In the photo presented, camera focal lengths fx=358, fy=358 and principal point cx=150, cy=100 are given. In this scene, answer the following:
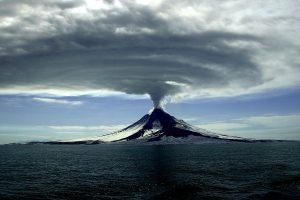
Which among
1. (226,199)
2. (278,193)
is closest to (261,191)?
(278,193)

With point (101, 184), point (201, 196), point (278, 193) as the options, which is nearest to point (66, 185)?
point (101, 184)

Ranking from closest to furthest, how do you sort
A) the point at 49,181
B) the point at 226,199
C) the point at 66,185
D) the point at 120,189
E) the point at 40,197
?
1. the point at 226,199
2. the point at 40,197
3. the point at 120,189
4. the point at 66,185
5. the point at 49,181

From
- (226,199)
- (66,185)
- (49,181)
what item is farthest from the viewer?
(49,181)

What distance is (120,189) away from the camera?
67.2 metres

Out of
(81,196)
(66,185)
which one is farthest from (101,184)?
(81,196)

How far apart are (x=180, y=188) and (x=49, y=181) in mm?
31691

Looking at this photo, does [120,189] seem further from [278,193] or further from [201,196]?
[278,193]

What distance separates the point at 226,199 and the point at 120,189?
2077 cm

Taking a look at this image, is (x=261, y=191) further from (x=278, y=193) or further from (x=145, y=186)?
(x=145, y=186)

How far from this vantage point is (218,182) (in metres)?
75.2

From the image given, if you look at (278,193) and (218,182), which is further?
(218,182)

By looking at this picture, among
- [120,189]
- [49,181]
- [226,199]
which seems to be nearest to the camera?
[226,199]

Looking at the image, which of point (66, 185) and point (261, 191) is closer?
point (261, 191)

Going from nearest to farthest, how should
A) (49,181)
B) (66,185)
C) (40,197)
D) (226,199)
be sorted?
(226,199) < (40,197) < (66,185) < (49,181)
